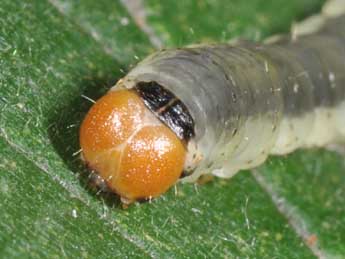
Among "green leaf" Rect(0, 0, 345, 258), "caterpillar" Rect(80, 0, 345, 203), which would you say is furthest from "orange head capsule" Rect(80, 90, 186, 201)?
"green leaf" Rect(0, 0, 345, 258)

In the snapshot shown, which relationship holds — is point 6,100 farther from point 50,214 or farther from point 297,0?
point 297,0

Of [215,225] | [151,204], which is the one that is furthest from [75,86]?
[215,225]

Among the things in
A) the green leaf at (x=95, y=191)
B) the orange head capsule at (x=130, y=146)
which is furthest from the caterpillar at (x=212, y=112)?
the green leaf at (x=95, y=191)

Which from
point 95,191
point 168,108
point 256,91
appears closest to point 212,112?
point 168,108

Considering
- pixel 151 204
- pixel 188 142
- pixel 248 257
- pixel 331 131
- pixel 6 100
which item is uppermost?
pixel 6 100

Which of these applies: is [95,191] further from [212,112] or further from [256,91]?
[256,91]

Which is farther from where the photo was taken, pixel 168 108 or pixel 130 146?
pixel 168 108

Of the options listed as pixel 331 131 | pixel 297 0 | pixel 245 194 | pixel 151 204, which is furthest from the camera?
pixel 297 0
